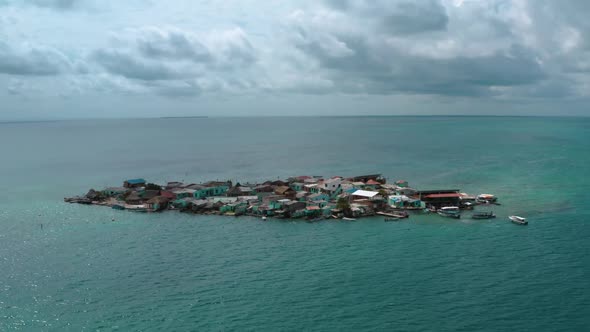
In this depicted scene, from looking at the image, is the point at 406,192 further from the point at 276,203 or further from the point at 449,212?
the point at 276,203

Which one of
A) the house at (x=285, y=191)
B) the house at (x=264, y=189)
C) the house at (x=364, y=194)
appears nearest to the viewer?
the house at (x=364, y=194)

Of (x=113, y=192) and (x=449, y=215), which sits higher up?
(x=113, y=192)

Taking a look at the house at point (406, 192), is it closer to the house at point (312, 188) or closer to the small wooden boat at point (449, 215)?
the small wooden boat at point (449, 215)

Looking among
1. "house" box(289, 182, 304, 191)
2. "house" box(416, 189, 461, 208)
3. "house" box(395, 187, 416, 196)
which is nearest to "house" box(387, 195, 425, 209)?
"house" box(416, 189, 461, 208)

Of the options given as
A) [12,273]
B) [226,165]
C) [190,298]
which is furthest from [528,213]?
A: [226,165]

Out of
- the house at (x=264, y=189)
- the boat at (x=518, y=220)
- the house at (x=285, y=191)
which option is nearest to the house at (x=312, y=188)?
the house at (x=285, y=191)

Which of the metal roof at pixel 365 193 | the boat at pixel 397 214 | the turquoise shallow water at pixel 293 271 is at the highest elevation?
the metal roof at pixel 365 193

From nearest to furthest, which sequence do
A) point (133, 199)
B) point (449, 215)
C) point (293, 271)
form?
point (293, 271), point (449, 215), point (133, 199)

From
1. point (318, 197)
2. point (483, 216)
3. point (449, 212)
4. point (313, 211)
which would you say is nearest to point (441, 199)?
point (449, 212)
